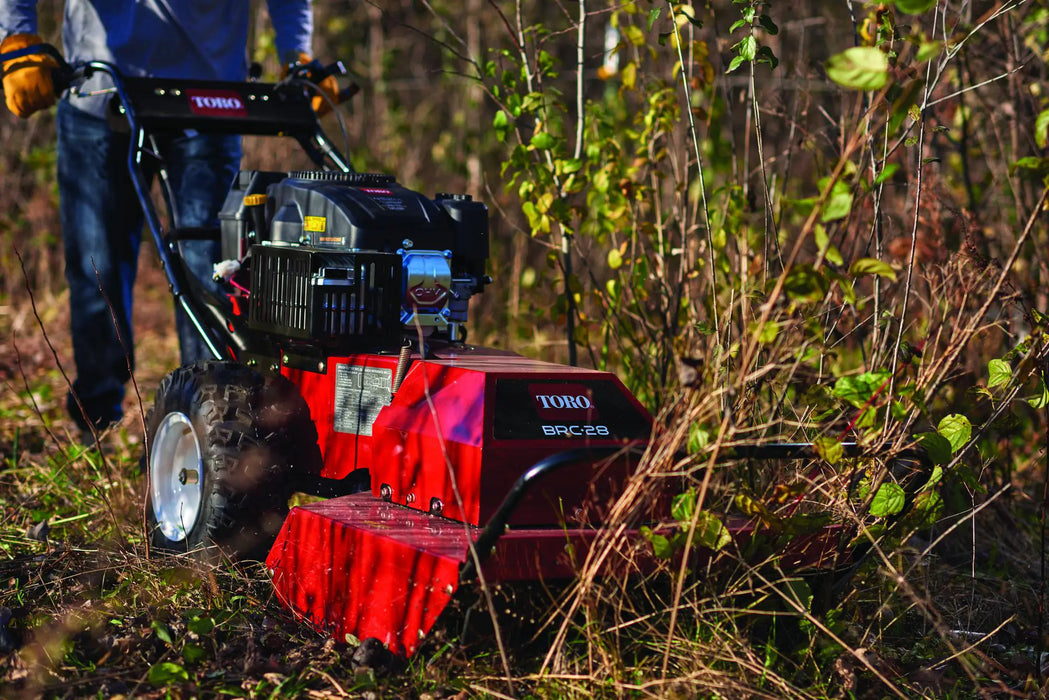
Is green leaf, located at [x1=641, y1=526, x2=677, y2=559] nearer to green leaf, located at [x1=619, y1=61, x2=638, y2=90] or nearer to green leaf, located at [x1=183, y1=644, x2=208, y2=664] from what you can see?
green leaf, located at [x1=183, y1=644, x2=208, y2=664]

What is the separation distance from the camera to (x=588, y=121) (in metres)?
3.63

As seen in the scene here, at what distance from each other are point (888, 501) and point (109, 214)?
8.22 ft

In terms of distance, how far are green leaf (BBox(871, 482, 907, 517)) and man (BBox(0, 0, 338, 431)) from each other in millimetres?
2153

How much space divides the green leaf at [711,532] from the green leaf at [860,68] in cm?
80

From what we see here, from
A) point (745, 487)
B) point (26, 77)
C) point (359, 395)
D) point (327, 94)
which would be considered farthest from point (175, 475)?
point (745, 487)

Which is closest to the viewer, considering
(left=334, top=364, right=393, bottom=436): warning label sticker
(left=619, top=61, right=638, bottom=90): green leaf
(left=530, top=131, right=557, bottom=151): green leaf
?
(left=334, top=364, right=393, bottom=436): warning label sticker

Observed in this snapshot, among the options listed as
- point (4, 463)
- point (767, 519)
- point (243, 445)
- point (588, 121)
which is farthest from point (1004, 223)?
point (4, 463)

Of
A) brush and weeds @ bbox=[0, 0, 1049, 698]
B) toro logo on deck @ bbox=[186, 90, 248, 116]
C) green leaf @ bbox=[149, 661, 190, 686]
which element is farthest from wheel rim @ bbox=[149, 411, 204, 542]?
toro logo on deck @ bbox=[186, 90, 248, 116]

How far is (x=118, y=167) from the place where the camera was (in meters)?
3.66

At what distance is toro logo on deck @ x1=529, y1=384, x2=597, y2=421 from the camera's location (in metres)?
2.45

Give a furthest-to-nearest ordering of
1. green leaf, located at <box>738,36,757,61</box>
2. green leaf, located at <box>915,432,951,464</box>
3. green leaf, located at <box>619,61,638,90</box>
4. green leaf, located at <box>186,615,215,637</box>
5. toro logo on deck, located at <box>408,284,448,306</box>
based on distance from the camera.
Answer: green leaf, located at <box>619,61,638,90</box>
toro logo on deck, located at <box>408,284,448,306</box>
green leaf, located at <box>738,36,757,61</box>
green leaf, located at <box>186,615,215,637</box>
green leaf, located at <box>915,432,951,464</box>

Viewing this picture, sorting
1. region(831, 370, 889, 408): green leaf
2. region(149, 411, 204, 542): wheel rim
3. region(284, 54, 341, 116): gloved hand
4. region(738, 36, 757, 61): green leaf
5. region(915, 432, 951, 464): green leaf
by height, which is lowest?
region(149, 411, 204, 542): wheel rim

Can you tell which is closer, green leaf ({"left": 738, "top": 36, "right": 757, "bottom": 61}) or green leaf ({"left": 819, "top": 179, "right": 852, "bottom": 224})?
green leaf ({"left": 819, "top": 179, "right": 852, "bottom": 224})

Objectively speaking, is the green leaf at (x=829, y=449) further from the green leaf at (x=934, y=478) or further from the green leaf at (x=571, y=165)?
the green leaf at (x=571, y=165)
